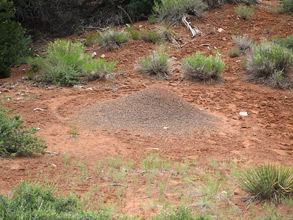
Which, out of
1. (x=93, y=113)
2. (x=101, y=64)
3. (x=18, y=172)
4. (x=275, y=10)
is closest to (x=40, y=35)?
(x=101, y=64)

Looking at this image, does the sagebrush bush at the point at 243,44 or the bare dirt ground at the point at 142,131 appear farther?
the sagebrush bush at the point at 243,44

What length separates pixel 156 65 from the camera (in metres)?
8.31

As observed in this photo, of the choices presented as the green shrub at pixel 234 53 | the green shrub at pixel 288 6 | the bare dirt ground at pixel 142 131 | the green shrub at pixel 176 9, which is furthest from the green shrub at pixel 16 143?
the green shrub at pixel 288 6

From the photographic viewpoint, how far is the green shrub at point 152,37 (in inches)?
399

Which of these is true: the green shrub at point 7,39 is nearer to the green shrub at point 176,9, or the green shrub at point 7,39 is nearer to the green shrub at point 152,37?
the green shrub at point 152,37

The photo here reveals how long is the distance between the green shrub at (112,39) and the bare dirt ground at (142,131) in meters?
0.19

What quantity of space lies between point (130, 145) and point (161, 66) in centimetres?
372

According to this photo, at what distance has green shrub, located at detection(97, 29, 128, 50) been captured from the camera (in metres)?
9.77

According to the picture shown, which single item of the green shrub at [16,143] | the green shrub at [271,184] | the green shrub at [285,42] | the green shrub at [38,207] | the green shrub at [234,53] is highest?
the green shrub at [38,207]

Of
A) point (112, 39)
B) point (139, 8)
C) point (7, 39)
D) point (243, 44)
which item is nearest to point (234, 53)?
point (243, 44)

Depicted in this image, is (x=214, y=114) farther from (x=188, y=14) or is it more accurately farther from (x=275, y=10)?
(x=275, y=10)

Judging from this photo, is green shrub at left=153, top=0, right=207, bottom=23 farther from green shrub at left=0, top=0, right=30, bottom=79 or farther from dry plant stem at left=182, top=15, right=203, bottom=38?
green shrub at left=0, top=0, right=30, bottom=79

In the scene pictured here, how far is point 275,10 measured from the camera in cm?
1280

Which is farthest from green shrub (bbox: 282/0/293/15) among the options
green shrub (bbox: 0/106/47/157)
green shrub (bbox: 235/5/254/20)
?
green shrub (bbox: 0/106/47/157)
